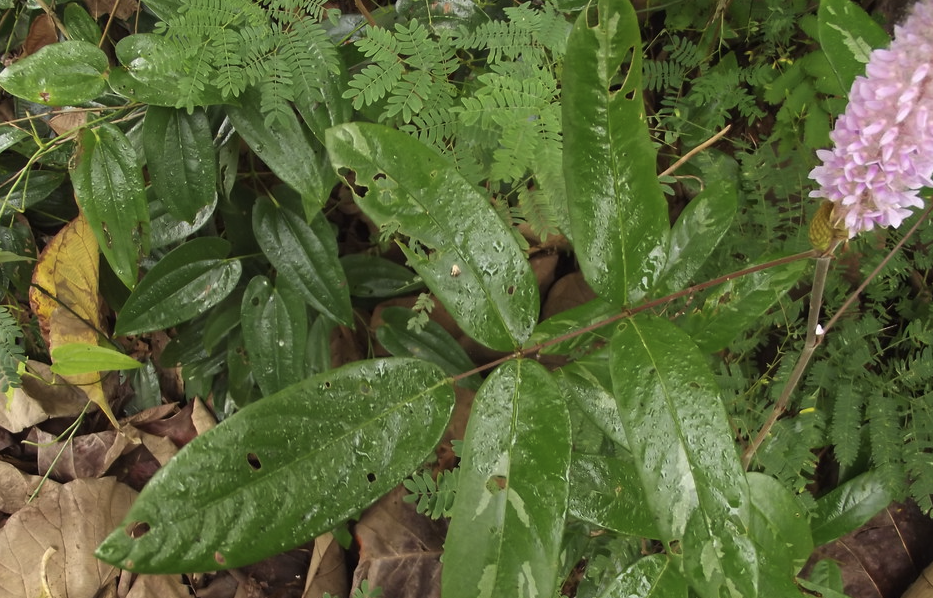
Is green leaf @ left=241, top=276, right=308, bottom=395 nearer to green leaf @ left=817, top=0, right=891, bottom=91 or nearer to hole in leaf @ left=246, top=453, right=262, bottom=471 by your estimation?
hole in leaf @ left=246, top=453, right=262, bottom=471

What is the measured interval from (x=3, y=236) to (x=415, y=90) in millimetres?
1169

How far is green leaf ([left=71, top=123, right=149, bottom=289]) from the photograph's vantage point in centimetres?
123

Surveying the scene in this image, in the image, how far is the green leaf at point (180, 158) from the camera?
4.09 feet

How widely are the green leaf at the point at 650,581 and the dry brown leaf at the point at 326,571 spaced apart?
921mm

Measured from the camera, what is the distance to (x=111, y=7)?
152 cm

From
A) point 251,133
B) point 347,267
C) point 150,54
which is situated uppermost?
point 150,54

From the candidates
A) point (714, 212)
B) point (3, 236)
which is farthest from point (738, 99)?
point (3, 236)

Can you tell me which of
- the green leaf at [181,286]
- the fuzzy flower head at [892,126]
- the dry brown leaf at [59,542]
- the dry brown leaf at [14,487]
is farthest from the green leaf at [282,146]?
the dry brown leaf at [14,487]

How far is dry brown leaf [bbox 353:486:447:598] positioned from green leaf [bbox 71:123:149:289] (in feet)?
2.78

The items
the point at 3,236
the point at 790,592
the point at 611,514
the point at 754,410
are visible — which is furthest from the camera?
the point at 3,236

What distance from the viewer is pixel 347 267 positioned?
1610mm

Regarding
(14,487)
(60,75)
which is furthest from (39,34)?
(14,487)

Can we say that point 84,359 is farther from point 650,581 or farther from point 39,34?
point 650,581

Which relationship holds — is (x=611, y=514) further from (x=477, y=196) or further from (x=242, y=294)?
(x=242, y=294)
